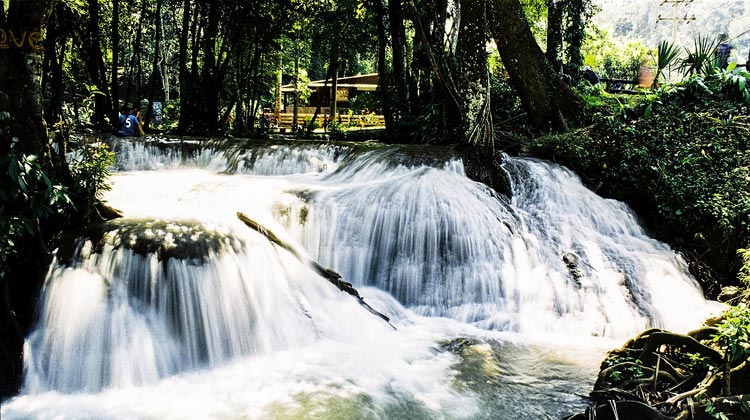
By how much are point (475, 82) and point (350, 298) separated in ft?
15.7

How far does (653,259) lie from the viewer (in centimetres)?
845

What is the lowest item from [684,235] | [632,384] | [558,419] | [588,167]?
[558,419]

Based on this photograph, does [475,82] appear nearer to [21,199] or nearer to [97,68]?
[21,199]

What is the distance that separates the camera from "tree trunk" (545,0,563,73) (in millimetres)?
14023

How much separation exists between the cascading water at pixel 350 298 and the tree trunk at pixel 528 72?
251cm

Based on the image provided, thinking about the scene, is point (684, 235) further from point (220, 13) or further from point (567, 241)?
point (220, 13)

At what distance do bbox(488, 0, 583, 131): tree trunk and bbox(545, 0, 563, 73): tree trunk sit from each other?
1.75 meters

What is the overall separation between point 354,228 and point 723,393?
16.4 feet

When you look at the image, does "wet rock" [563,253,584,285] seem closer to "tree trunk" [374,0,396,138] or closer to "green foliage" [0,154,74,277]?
"green foliage" [0,154,74,277]

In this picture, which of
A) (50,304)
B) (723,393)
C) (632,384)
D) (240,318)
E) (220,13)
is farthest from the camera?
(220,13)

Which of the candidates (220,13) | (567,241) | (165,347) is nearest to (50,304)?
(165,347)

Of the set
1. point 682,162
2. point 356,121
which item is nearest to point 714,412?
point 682,162

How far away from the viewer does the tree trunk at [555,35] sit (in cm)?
1402

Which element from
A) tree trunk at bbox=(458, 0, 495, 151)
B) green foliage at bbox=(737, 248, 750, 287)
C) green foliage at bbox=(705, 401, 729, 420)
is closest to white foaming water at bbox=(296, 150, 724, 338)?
green foliage at bbox=(737, 248, 750, 287)
